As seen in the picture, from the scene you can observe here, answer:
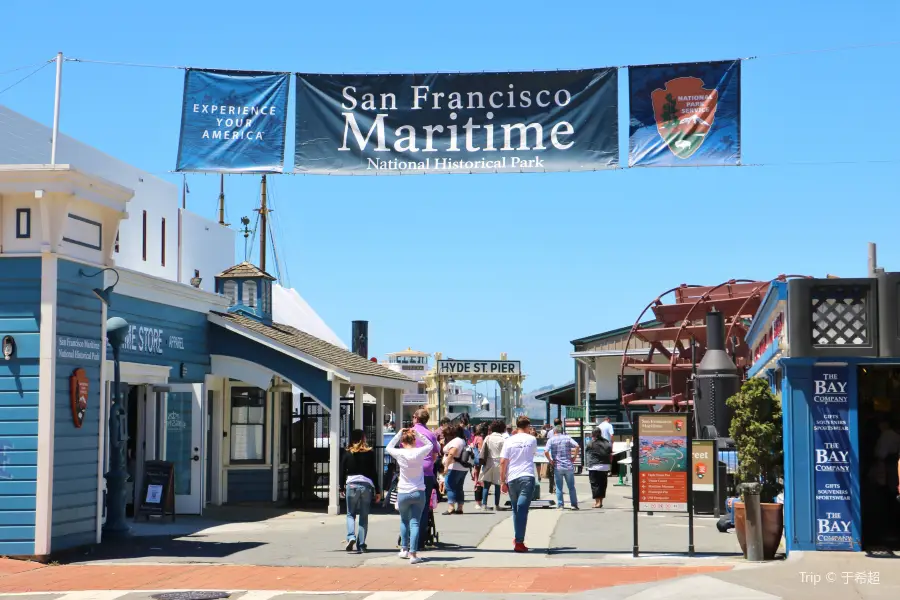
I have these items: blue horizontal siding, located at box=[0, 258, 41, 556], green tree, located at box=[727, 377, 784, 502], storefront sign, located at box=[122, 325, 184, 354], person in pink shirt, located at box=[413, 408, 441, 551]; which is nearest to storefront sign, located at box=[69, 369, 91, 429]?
blue horizontal siding, located at box=[0, 258, 41, 556]

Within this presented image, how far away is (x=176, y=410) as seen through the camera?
18.5 meters

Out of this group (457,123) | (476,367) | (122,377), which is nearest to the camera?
(457,123)

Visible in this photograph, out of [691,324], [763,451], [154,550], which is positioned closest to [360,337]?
[691,324]

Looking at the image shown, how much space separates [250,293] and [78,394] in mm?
9453

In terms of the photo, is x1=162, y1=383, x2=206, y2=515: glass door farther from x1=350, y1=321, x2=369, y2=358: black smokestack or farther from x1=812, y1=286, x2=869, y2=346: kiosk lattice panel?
x1=350, y1=321, x2=369, y2=358: black smokestack

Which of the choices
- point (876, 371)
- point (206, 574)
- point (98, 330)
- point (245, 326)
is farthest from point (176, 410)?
point (876, 371)

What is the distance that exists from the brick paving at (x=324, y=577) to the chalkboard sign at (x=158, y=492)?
14.4 ft

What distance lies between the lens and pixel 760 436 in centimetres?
1290

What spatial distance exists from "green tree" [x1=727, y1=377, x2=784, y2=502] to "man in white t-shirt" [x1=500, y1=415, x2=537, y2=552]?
2.51m

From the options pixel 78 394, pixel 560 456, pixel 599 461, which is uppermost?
pixel 78 394

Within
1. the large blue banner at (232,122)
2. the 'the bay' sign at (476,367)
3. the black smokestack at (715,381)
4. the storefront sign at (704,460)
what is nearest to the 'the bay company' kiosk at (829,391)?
the storefront sign at (704,460)

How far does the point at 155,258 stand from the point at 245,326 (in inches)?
717

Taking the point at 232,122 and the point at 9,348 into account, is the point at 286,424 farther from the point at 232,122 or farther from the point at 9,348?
the point at 9,348

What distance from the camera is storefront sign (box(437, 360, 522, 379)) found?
208 feet
